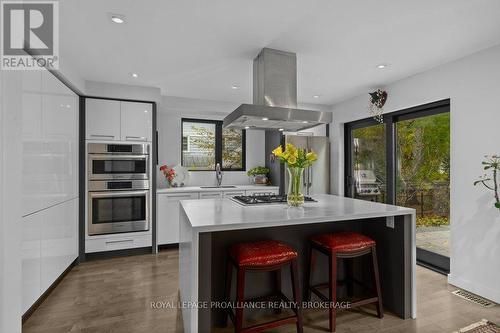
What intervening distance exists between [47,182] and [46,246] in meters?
0.62

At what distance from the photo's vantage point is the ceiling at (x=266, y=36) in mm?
1951

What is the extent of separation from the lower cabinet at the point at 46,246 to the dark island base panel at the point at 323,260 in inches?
61.0

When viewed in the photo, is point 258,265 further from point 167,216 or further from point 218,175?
point 218,175

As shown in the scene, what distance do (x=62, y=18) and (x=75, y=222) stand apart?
8.06 feet

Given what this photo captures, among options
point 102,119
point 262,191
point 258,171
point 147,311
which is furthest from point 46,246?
point 258,171

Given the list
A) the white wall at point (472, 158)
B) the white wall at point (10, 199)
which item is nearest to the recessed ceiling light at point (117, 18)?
the white wall at point (10, 199)

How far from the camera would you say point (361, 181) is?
464cm

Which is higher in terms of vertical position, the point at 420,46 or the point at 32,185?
the point at 420,46

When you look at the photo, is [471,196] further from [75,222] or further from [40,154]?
[75,222]

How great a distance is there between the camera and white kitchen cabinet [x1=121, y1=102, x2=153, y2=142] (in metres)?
3.75

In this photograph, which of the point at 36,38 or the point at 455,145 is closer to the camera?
the point at 36,38

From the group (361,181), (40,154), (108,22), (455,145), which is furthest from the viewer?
(361,181)

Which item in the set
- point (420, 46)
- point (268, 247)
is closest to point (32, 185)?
point (268, 247)

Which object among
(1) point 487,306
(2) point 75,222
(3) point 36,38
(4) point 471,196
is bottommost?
(1) point 487,306
